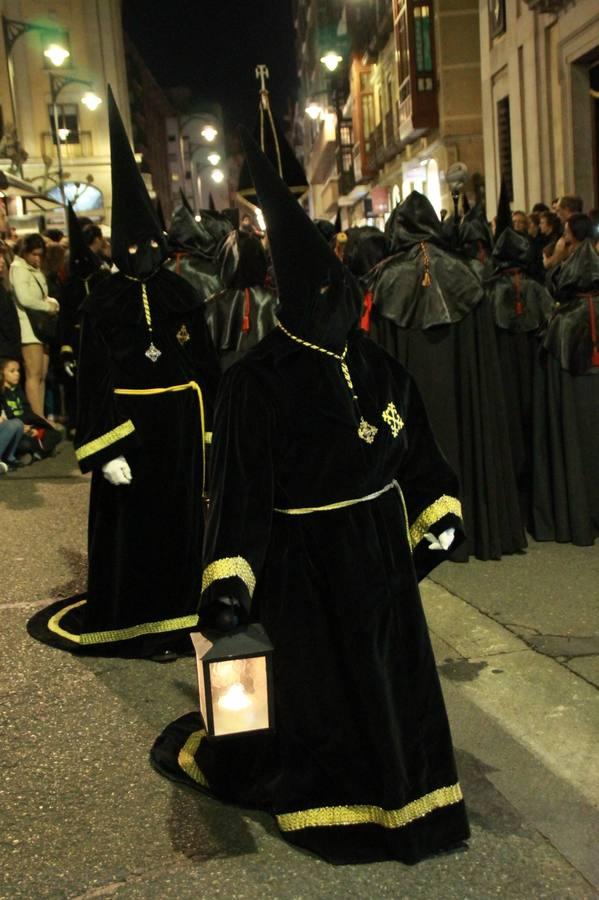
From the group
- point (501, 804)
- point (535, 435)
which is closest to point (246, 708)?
point (501, 804)

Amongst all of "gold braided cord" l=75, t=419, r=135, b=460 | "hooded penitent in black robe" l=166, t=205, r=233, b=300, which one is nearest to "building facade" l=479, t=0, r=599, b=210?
"hooded penitent in black robe" l=166, t=205, r=233, b=300

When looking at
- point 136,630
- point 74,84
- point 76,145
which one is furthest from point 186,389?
point 74,84

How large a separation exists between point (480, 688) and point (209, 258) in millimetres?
5010

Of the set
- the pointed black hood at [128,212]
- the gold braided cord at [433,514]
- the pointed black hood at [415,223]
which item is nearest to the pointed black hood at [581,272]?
the pointed black hood at [415,223]

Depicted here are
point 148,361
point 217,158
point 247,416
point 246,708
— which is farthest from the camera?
point 217,158

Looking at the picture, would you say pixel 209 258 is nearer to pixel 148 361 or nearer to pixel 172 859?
pixel 148 361

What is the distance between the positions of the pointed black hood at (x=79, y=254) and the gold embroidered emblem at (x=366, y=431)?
303 inches

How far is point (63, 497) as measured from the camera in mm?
9414

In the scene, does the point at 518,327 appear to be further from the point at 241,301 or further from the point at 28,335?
the point at 28,335

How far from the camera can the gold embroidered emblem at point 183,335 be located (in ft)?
17.9

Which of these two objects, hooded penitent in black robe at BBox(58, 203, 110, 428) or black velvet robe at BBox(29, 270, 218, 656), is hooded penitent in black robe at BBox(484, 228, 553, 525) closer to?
black velvet robe at BBox(29, 270, 218, 656)

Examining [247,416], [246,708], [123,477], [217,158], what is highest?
[217,158]

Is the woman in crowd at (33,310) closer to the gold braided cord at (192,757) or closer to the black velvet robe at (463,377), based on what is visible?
the black velvet robe at (463,377)

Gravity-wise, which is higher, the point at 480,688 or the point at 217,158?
the point at 217,158
